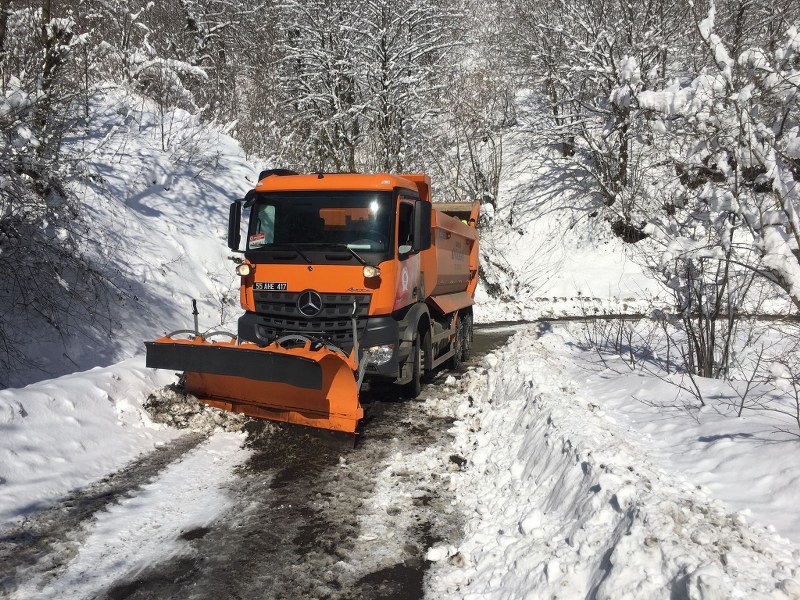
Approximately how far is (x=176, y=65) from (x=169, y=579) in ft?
54.2

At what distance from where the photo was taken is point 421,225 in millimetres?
7117

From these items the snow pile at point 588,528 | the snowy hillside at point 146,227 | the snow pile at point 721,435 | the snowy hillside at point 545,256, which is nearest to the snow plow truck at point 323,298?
the snow pile at point 588,528

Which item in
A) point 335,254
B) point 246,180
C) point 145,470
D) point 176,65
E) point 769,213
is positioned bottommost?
point 145,470

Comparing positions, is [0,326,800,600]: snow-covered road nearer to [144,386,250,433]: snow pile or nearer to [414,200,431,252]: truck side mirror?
[144,386,250,433]: snow pile

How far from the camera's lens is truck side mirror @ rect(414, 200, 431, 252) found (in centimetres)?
704

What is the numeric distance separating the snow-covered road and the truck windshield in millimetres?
2145

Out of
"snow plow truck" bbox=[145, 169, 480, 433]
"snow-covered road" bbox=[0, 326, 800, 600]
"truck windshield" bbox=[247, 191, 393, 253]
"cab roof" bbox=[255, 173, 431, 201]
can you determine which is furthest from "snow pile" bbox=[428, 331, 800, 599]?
"cab roof" bbox=[255, 173, 431, 201]

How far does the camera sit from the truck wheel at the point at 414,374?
24.3 ft

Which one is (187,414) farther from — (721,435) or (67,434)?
(721,435)

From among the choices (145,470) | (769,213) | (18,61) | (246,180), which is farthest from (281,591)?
(246,180)

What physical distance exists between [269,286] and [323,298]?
714 millimetres

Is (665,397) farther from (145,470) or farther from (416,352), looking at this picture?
(145,470)

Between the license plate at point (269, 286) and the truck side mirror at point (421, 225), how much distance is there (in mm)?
1689

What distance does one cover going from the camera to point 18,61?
31.1 ft
